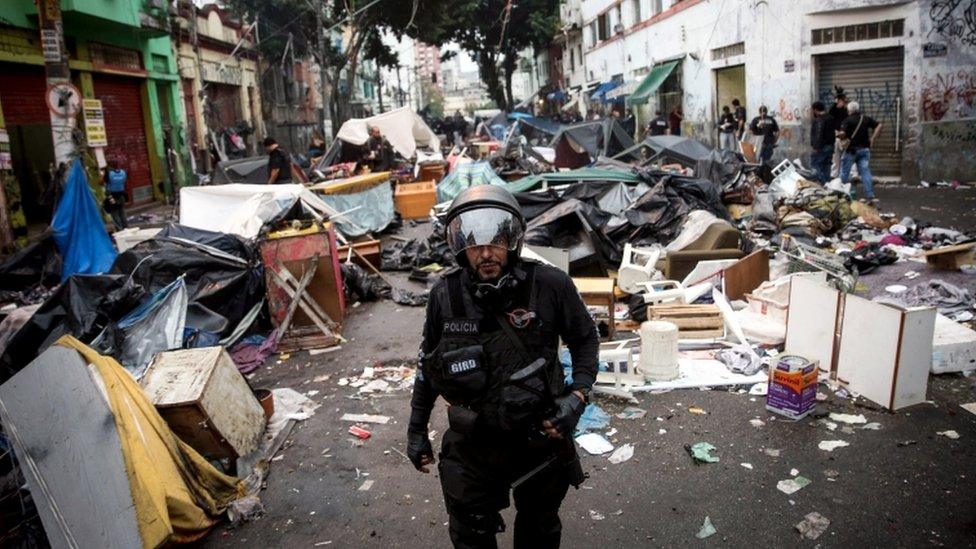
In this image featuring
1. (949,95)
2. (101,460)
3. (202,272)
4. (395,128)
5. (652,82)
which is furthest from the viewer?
(652,82)

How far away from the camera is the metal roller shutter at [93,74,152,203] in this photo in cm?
1603

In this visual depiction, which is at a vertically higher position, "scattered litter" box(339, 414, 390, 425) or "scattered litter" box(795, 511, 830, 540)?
"scattered litter" box(795, 511, 830, 540)

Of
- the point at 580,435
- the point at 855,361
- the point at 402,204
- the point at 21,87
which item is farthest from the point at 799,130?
the point at 21,87

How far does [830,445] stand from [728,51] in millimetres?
16421

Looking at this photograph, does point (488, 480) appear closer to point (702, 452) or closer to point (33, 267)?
point (702, 452)

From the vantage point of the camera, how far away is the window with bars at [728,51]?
17.1 m

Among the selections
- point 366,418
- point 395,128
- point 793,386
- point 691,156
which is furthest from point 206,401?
point 395,128

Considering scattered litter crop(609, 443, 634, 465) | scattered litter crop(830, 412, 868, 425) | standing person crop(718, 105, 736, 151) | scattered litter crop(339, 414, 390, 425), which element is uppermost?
standing person crop(718, 105, 736, 151)

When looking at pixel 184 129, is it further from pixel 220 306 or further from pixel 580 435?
pixel 580 435

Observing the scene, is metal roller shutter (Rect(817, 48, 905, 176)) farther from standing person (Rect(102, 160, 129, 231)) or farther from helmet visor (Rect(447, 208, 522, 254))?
standing person (Rect(102, 160, 129, 231))

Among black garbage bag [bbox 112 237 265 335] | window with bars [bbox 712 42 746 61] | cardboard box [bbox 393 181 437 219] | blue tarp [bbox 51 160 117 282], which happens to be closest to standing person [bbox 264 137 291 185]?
cardboard box [bbox 393 181 437 219]

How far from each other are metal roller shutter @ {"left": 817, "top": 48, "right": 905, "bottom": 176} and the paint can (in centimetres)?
1157

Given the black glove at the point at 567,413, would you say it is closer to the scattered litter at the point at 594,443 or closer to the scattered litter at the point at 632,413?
the scattered litter at the point at 594,443

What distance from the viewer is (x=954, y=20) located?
1216 cm
